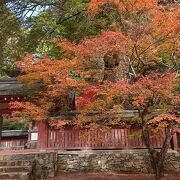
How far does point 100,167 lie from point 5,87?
20.7 ft

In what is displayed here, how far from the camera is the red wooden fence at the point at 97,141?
1276 centimetres

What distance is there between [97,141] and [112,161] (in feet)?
3.71

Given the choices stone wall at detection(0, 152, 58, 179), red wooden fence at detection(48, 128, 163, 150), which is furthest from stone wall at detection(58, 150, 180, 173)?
stone wall at detection(0, 152, 58, 179)

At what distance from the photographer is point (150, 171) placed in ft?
38.7

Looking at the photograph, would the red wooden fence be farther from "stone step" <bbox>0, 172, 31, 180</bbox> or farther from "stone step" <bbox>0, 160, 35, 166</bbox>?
"stone step" <bbox>0, 172, 31, 180</bbox>

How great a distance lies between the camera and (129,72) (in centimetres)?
1041

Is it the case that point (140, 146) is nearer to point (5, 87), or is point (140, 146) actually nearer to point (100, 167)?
point (100, 167)

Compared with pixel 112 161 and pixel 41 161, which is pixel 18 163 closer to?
pixel 41 161

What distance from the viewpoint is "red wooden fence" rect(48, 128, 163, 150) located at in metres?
12.8

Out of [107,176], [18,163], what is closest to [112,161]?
[107,176]

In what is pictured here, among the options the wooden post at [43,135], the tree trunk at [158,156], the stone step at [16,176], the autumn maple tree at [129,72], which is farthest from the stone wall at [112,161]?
the tree trunk at [158,156]

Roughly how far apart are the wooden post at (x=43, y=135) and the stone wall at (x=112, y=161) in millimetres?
882

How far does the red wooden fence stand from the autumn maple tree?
1.75 meters

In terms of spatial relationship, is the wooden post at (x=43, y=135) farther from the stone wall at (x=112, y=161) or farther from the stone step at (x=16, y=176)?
the stone step at (x=16, y=176)
